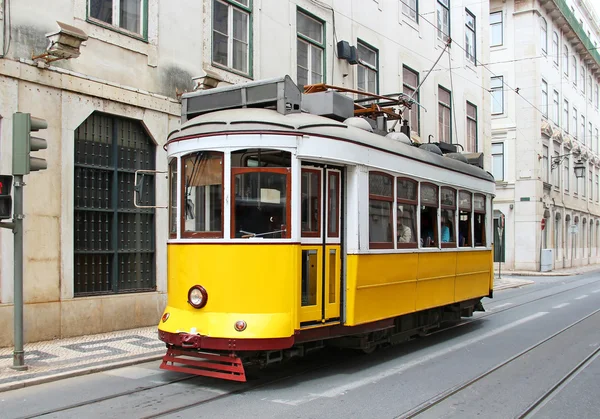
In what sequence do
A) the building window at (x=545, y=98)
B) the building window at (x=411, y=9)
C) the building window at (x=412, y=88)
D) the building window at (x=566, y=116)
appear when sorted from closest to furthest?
the building window at (x=412, y=88) → the building window at (x=411, y=9) → the building window at (x=545, y=98) → the building window at (x=566, y=116)

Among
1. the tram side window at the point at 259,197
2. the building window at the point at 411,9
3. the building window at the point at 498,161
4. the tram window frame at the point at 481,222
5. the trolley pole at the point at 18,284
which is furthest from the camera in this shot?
the building window at the point at 498,161

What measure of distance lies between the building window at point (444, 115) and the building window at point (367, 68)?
16.4 feet

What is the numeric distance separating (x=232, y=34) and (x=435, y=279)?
7321 mm

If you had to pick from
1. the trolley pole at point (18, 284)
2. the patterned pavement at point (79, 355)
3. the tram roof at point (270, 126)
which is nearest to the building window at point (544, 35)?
the tram roof at point (270, 126)

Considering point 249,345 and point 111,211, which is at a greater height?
point 111,211

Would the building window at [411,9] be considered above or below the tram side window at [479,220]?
above

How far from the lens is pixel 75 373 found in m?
7.89

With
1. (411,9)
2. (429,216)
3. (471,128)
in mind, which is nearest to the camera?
(429,216)

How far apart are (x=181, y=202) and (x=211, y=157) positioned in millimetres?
707

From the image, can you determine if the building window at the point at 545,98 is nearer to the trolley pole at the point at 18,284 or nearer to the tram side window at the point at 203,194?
the tram side window at the point at 203,194

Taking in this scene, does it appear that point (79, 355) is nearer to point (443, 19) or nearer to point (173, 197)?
point (173, 197)

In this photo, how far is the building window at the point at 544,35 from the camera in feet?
128

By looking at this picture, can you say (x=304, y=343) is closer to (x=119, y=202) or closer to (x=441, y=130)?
(x=119, y=202)

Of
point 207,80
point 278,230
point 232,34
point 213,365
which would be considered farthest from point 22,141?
Answer: point 232,34
